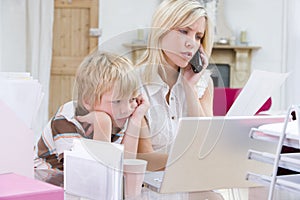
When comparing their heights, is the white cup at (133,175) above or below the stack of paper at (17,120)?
below

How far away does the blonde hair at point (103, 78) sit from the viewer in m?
0.83

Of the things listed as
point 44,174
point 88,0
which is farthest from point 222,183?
point 88,0

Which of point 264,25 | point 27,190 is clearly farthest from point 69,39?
point 27,190

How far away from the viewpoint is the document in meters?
1.09

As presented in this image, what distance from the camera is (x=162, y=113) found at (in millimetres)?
886

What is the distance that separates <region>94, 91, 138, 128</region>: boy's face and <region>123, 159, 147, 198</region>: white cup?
0.06 meters

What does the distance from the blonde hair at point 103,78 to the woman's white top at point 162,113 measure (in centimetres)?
3

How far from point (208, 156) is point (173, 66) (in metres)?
0.16

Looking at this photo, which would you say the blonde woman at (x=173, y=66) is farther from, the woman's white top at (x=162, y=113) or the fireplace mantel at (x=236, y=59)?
the fireplace mantel at (x=236, y=59)

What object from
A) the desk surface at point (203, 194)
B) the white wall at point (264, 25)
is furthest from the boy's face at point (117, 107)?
the white wall at point (264, 25)

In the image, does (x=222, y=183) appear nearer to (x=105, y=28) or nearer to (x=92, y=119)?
(x=92, y=119)

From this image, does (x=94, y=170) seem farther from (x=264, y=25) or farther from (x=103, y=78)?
(x=264, y=25)

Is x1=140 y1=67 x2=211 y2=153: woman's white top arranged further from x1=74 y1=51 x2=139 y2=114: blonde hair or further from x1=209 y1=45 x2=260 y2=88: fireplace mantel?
x1=209 y1=45 x2=260 y2=88: fireplace mantel

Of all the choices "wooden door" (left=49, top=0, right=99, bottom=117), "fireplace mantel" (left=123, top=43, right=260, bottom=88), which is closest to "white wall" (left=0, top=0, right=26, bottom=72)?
"wooden door" (left=49, top=0, right=99, bottom=117)
